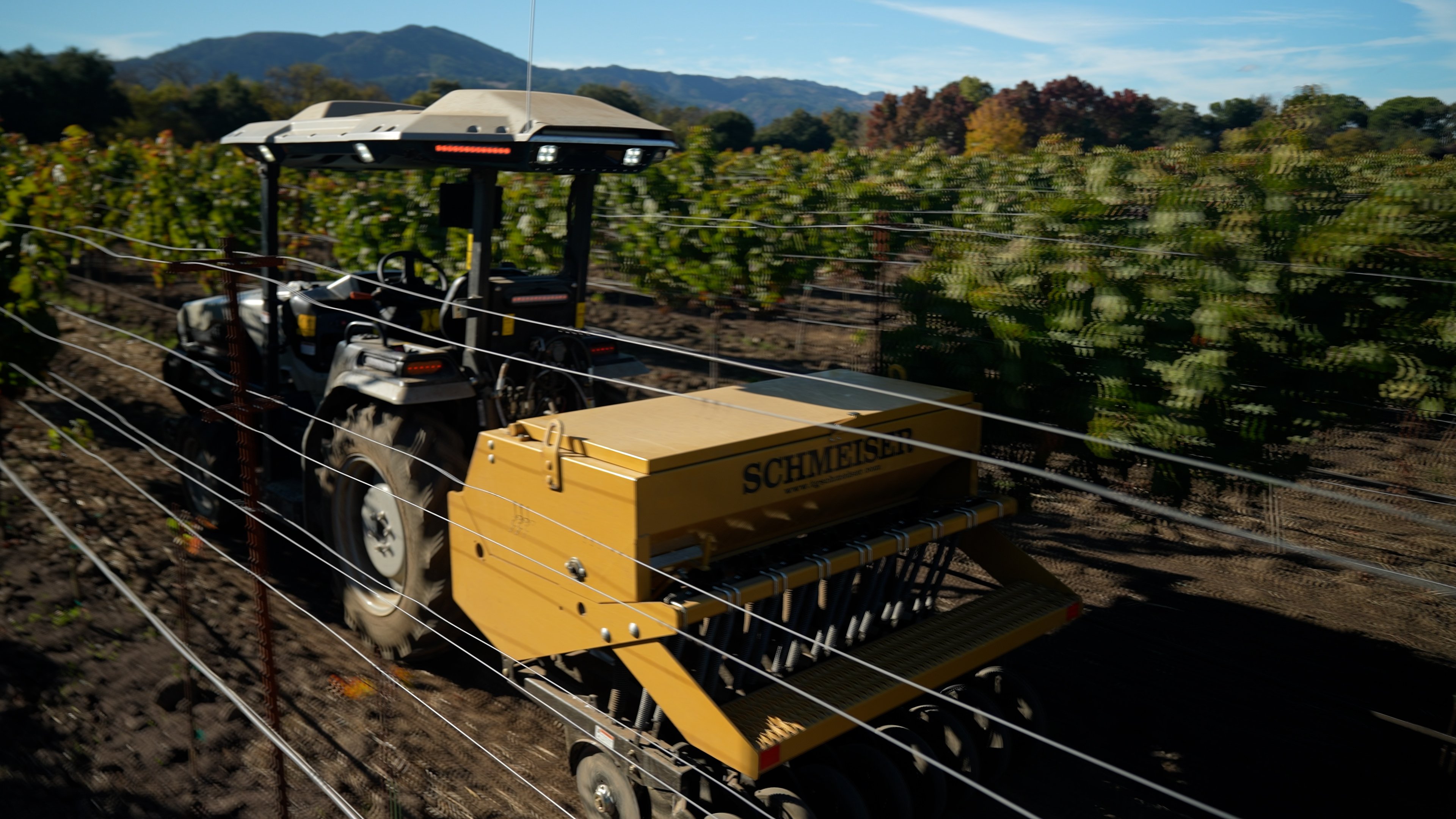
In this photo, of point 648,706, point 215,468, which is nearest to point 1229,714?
point 648,706

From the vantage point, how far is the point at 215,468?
573 centimetres

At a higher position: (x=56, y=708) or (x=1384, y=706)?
(x=1384, y=706)

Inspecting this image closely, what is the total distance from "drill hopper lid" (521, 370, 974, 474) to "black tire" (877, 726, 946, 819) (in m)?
1.10

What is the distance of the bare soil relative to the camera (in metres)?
3.66

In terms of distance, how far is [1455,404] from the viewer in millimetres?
3424

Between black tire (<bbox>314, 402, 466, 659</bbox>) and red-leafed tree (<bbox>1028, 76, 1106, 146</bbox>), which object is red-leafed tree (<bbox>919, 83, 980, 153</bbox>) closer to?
red-leafed tree (<bbox>1028, 76, 1106, 146</bbox>)

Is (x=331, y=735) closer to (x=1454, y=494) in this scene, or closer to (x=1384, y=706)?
(x=1384, y=706)

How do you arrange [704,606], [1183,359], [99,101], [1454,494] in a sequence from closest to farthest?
[704,606] < [1183,359] < [1454,494] < [99,101]

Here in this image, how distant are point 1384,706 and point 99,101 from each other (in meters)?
39.5

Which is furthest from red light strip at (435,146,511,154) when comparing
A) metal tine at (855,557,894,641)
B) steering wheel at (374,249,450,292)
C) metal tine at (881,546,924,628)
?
metal tine at (881,546,924,628)

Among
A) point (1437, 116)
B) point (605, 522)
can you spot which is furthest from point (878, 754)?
point (1437, 116)

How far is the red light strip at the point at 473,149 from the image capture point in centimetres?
379

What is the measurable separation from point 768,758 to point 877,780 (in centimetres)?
70

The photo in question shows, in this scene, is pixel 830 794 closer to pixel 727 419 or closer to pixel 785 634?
pixel 785 634
